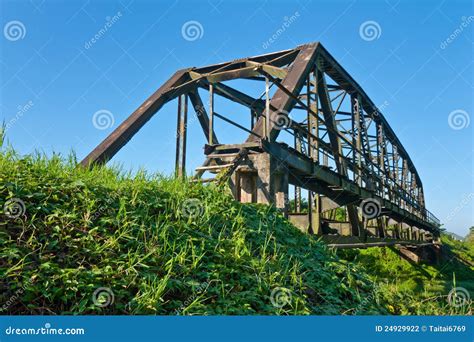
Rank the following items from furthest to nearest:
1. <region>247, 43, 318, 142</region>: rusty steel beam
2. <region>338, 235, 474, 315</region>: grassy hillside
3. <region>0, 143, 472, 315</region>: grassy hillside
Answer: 1. <region>338, 235, 474, 315</region>: grassy hillside
2. <region>247, 43, 318, 142</region>: rusty steel beam
3. <region>0, 143, 472, 315</region>: grassy hillside

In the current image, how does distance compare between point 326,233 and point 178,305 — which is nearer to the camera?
point 178,305

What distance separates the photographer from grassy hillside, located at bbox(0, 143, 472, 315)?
363 cm

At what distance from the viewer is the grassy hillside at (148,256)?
143 inches

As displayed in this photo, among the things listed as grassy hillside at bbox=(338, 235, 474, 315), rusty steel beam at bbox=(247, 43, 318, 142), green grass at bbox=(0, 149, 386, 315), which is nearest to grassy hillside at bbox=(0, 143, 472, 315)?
green grass at bbox=(0, 149, 386, 315)

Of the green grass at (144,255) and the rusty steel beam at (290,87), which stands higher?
the rusty steel beam at (290,87)

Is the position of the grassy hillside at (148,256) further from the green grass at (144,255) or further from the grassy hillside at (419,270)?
the grassy hillside at (419,270)

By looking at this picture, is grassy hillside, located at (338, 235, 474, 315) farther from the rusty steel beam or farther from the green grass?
the green grass

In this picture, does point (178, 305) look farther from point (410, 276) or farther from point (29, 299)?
point (410, 276)

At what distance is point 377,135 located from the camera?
21344 mm

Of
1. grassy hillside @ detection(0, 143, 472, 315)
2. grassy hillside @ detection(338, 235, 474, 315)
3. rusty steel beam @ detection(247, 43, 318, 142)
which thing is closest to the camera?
grassy hillside @ detection(0, 143, 472, 315)

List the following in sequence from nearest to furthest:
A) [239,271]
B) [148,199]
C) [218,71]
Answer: [239,271] → [148,199] → [218,71]

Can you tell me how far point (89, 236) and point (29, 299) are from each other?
2.86ft

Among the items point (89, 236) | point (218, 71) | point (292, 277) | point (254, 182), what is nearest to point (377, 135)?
point (218, 71)

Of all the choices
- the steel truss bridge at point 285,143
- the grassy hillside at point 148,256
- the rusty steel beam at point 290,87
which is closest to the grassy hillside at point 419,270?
the steel truss bridge at point 285,143
